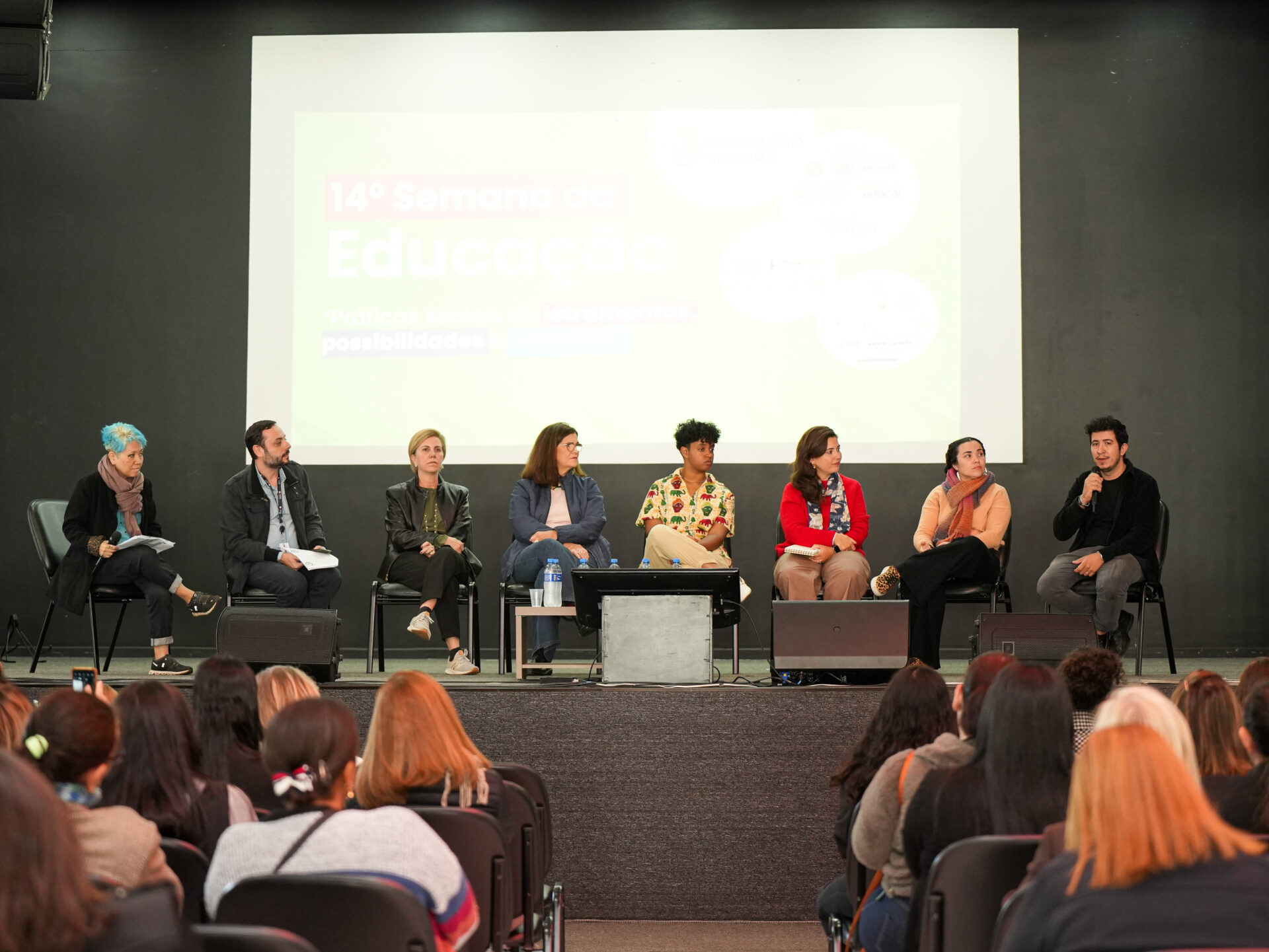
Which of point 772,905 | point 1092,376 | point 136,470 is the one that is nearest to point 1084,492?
point 1092,376

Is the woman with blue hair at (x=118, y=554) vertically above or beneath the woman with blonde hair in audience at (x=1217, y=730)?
above

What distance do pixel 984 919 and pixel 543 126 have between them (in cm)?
538

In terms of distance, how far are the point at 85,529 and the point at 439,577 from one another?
1.63m

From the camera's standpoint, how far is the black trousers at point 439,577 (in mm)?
5332

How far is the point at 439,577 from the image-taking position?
17.5 ft

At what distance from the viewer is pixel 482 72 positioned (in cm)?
673

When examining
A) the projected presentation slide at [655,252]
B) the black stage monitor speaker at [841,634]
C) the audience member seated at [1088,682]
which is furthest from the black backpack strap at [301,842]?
the projected presentation slide at [655,252]

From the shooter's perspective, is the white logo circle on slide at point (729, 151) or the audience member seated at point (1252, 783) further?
the white logo circle on slide at point (729, 151)

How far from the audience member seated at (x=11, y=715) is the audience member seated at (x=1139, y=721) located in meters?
1.92

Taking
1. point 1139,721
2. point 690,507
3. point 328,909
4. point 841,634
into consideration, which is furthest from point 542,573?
point 1139,721

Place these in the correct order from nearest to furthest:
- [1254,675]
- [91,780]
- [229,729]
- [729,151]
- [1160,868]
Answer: [1160,868], [91,780], [229,729], [1254,675], [729,151]

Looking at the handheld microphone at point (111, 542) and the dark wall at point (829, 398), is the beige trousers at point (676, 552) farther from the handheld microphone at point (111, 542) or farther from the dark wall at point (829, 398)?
the handheld microphone at point (111, 542)

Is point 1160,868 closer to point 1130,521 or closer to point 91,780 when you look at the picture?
point 91,780

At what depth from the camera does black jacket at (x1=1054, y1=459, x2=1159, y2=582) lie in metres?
5.25
